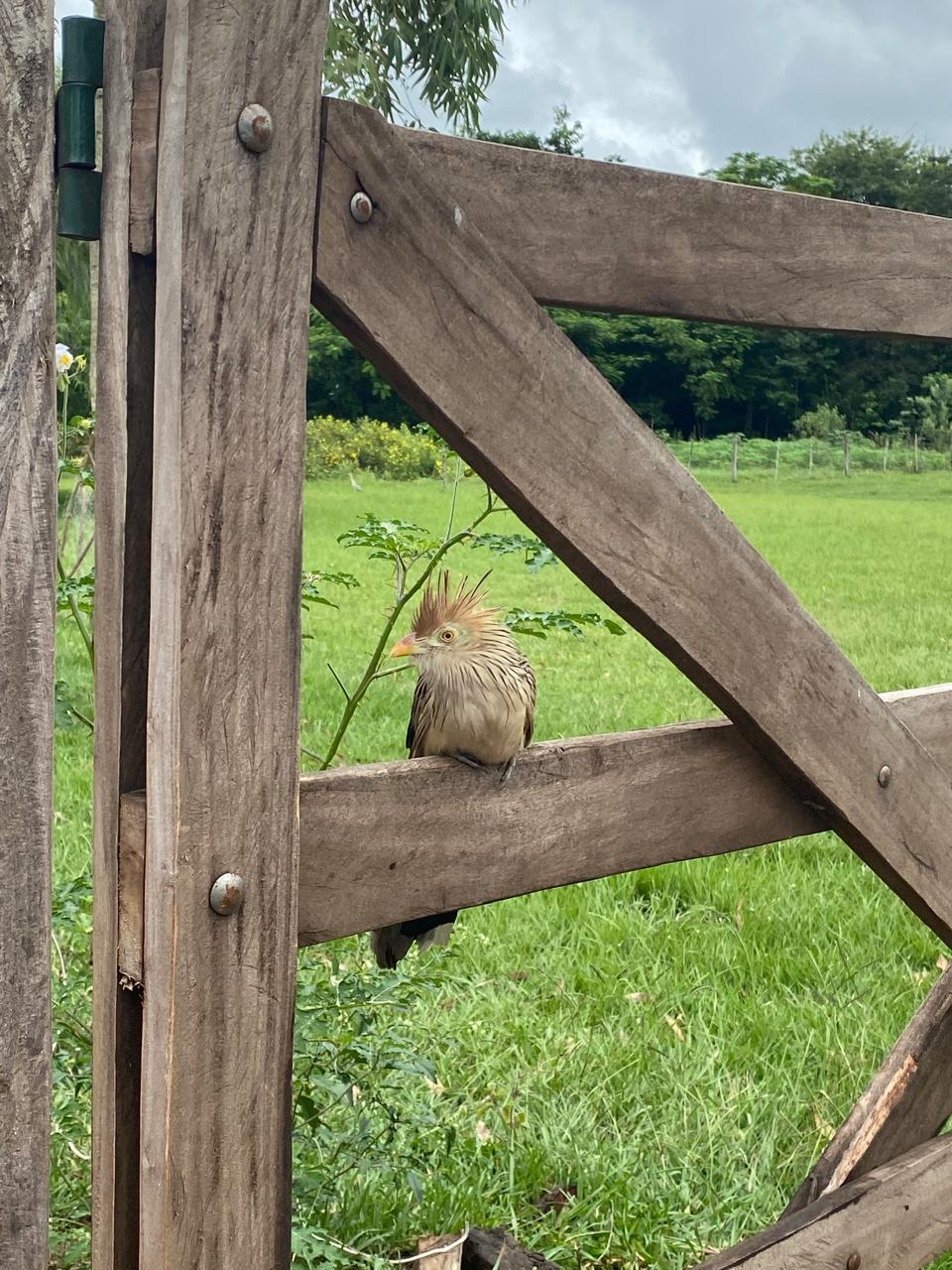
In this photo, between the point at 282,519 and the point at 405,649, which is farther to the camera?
the point at 405,649

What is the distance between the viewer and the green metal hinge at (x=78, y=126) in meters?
1.13

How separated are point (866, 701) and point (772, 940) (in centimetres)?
194

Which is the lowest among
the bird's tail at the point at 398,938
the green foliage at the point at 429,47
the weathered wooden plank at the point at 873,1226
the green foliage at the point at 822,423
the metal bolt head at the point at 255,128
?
the weathered wooden plank at the point at 873,1226

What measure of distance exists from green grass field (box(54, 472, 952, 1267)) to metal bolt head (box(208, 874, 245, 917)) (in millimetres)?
869

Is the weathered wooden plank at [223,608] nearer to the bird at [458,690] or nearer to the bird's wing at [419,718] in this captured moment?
the bird at [458,690]

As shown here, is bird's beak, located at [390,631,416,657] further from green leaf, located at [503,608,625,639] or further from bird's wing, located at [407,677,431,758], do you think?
green leaf, located at [503,608,625,639]

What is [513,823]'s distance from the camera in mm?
1462

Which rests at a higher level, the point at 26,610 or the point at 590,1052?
the point at 26,610

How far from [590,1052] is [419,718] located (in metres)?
1.28

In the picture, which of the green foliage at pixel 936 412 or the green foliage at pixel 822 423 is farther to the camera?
the green foliage at pixel 822 423

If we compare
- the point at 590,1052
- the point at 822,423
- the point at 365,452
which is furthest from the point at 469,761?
the point at 822,423

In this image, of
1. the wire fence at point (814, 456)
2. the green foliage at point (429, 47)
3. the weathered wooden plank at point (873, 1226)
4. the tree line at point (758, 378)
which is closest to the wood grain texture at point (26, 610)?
the weathered wooden plank at point (873, 1226)

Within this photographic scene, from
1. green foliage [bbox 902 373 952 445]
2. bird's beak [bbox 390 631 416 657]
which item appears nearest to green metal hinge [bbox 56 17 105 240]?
bird's beak [bbox 390 631 416 657]

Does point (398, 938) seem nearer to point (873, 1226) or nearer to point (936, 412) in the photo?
point (873, 1226)
